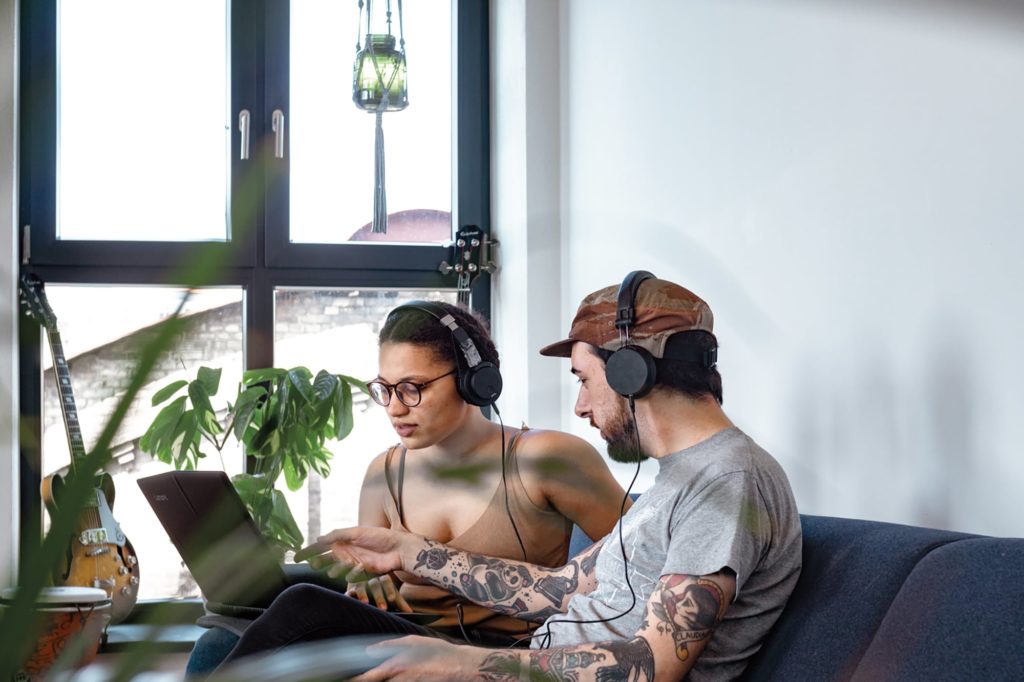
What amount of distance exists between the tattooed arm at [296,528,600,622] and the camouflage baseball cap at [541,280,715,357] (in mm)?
395

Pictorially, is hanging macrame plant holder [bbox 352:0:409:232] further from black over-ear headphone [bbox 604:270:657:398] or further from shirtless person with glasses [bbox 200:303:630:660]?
black over-ear headphone [bbox 604:270:657:398]

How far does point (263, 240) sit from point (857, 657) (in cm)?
307

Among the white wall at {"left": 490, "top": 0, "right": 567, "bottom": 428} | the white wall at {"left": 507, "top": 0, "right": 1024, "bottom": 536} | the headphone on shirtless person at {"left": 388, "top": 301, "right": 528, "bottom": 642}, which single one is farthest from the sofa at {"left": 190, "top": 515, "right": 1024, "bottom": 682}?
the white wall at {"left": 490, "top": 0, "right": 567, "bottom": 428}

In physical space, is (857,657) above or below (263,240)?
below

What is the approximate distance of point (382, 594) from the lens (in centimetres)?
213

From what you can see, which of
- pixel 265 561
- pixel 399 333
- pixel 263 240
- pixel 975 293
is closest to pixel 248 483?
pixel 263 240

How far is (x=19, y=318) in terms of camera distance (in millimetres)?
260

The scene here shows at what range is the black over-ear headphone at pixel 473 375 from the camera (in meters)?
2.17

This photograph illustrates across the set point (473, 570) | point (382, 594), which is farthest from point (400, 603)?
point (473, 570)

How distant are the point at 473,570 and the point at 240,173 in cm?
221

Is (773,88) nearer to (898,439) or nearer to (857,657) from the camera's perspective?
(898,439)

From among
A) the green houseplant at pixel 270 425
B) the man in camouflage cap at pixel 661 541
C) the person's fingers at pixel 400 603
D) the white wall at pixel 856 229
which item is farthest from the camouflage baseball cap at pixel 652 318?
the green houseplant at pixel 270 425

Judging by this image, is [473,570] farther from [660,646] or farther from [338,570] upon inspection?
[338,570]

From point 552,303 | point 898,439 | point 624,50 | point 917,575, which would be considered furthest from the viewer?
point 552,303
